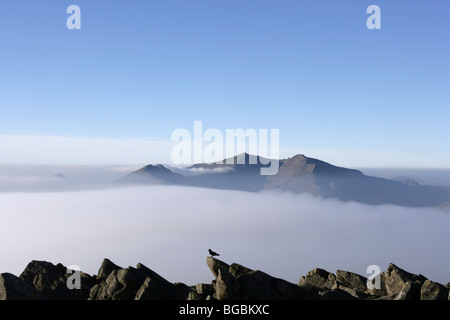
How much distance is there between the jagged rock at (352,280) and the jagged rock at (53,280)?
3014 cm

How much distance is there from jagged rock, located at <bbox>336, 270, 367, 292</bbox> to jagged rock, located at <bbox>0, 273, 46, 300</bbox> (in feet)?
112

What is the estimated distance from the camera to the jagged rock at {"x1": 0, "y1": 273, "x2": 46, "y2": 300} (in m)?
34.1

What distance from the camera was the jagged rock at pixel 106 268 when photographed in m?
49.6

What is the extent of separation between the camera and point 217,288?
1399 inches

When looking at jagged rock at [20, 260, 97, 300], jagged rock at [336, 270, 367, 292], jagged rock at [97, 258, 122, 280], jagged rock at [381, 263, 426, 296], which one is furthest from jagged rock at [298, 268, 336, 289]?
jagged rock at [20, 260, 97, 300]

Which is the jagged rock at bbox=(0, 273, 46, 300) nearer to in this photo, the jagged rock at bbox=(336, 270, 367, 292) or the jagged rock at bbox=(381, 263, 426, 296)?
the jagged rock at bbox=(336, 270, 367, 292)

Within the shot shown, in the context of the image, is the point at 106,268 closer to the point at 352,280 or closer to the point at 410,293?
the point at 352,280

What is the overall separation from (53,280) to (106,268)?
243 inches

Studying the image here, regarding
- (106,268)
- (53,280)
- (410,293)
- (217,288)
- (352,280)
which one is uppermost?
(217,288)

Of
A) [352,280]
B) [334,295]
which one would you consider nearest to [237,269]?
[334,295]

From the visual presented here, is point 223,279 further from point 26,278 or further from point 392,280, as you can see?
point 26,278
